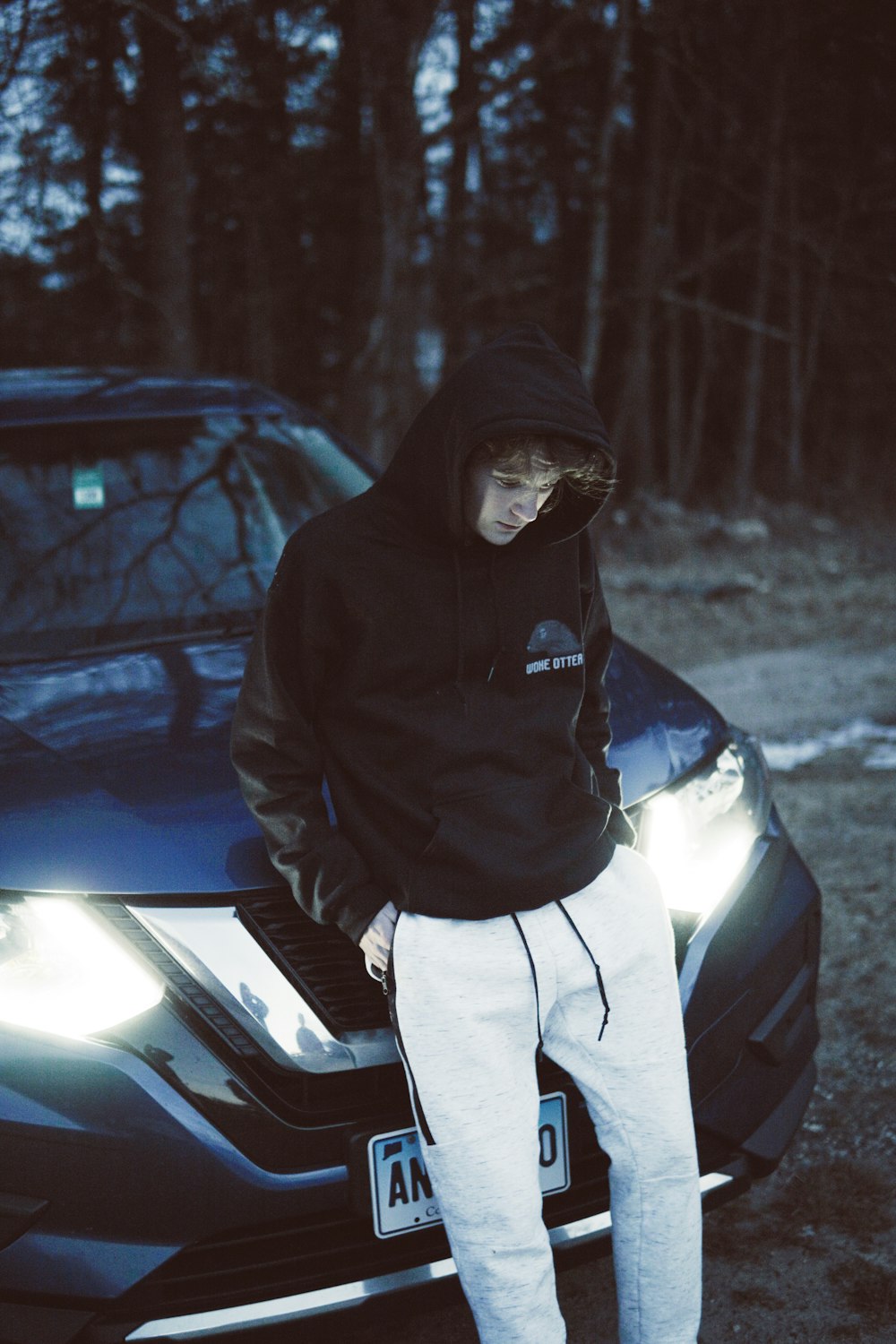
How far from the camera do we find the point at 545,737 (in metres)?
1.84

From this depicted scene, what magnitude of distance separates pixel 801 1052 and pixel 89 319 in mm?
11243

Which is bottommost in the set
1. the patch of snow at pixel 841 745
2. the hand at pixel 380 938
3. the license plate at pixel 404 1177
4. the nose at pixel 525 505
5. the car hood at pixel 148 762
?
the patch of snow at pixel 841 745

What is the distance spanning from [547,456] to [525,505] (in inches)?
3.1

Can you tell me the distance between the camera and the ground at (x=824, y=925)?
7.59ft

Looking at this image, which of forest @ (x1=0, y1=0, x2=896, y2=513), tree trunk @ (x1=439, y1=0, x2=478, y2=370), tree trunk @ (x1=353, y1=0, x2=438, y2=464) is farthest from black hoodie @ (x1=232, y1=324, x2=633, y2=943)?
tree trunk @ (x1=439, y1=0, x2=478, y2=370)

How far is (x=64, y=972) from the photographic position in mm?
1805

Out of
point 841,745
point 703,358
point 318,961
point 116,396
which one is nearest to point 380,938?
point 318,961

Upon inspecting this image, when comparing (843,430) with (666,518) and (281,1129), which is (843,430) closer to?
(666,518)

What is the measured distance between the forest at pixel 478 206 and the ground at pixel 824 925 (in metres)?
3.03

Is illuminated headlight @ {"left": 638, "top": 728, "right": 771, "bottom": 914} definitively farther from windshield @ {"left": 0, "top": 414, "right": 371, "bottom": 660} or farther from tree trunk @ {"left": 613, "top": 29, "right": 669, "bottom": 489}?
tree trunk @ {"left": 613, "top": 29, "right": 669, "bottom": 489}

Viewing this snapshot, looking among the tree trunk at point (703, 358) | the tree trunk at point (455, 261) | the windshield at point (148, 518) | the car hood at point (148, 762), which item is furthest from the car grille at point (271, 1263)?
the tree trunk at point (703, 358)

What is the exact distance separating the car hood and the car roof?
3.28 feet

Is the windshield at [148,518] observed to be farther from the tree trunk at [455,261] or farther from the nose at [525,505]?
the tree trunk at [455,261]

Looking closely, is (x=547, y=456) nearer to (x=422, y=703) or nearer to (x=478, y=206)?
(x=422, y=703)
